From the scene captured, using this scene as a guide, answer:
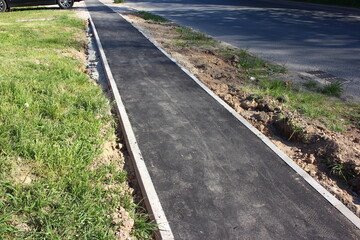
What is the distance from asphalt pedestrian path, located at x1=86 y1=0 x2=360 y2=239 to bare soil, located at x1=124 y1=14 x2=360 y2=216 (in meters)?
0.33

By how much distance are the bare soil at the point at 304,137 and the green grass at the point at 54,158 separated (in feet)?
7.57

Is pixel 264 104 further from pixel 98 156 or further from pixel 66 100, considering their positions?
pixel 66 100

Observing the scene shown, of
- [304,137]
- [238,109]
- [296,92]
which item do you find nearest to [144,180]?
[304,137]

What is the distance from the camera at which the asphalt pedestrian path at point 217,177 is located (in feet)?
9.07

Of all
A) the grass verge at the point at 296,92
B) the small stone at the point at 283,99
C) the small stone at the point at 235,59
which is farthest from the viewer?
the small stone at the point at 235,59

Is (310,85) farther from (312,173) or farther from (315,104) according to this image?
(312,173)

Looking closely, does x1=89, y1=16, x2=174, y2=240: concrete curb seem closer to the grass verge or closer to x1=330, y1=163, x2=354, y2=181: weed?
x1=330, y1=163, x2=354, y2=181: weed

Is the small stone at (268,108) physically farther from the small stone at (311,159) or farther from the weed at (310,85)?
the weed at (310,85)

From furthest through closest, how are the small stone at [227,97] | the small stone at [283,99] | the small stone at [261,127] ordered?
the small stone at [227,97]
the small stone at [283,99]
the small stone at [261,127]

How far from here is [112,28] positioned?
12477 millimetres

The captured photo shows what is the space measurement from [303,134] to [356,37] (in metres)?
9.28

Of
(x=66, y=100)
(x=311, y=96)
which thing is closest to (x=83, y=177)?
(x=66, y=100)

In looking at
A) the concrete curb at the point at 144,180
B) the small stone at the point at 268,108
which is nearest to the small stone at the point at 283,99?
the small stone at the point at 268,108

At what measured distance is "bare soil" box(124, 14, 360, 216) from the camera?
3500 millimetres
